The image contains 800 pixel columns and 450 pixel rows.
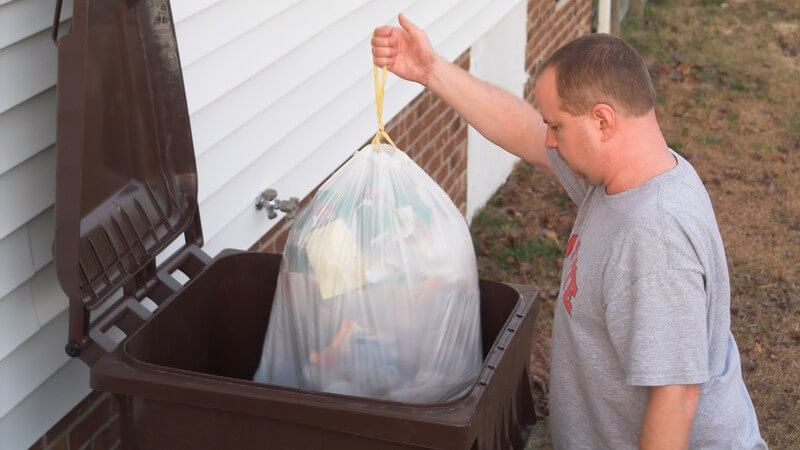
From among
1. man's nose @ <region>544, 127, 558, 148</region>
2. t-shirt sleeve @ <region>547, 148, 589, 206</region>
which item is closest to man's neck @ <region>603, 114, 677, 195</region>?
man's nose @ <region>544, 127, 558, 148</region>

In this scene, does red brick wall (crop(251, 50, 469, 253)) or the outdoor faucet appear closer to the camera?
the outdoor faucet

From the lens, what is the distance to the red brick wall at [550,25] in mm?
6887

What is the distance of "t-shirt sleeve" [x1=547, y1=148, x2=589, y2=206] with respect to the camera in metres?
2.70

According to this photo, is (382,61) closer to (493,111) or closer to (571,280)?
(493,111)

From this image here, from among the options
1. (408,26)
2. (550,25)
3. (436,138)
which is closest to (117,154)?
(408,26)

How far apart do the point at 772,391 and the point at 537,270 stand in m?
1.45

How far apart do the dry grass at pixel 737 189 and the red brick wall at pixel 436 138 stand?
Result: 43 centimetres

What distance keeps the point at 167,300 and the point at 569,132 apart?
3.41ft

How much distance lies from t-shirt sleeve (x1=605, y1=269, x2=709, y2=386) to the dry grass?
223 cm

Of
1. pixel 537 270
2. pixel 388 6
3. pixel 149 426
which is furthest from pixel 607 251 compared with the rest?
pixel 537 270

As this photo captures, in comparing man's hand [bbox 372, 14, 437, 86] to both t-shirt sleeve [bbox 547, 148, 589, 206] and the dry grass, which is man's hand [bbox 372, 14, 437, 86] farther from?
the dry grass

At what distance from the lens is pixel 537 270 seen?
5703 millimetres

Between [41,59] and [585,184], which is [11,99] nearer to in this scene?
[41,59]

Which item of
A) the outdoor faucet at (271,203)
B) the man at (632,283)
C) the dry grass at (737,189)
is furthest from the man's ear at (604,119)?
the dry grass at (737,189)
